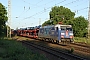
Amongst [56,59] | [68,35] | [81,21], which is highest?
[81,21]

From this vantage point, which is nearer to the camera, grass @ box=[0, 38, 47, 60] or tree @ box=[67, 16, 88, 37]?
grass @ box=[0, 38, 47, 60]

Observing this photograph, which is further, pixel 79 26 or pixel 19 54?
pixel 79 26

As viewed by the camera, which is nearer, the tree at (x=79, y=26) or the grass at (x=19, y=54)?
the grass at (x=19, y=54)

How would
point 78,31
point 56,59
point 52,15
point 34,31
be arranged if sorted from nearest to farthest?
point 56,59
point 34,31
point 78,31
point 52,15

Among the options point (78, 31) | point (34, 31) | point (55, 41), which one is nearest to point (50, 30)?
point (55, 41)

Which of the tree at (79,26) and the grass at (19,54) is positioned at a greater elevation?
the tree at (79,26)

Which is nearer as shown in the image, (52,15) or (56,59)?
(56,59)

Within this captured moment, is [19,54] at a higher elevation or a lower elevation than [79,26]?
lower

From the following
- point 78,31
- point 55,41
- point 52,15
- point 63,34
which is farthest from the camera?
point 52,15

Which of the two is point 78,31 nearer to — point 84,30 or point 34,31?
point 84,30

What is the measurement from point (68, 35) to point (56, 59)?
13.1 metres

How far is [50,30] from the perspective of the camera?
31766mm

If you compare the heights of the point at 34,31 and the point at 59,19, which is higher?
the point at 59,19

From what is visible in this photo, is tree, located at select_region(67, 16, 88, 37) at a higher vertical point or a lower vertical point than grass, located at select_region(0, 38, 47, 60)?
higher
